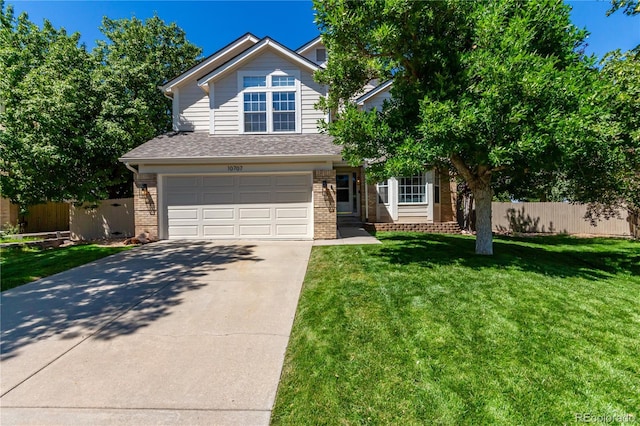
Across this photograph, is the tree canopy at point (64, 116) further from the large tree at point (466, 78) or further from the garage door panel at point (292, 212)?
the large tree at point (466, 78)

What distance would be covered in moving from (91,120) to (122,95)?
68.0 inches

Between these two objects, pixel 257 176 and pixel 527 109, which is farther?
pixel 257 176

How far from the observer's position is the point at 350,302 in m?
4.55

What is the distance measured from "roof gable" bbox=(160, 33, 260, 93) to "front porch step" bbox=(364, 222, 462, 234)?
925 centimetres

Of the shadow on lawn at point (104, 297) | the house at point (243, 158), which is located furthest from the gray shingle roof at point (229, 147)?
the shadow on lawn at point (104, 297)

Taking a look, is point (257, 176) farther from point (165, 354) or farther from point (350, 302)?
point (165, 354)

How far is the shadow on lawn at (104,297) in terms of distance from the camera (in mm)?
3986

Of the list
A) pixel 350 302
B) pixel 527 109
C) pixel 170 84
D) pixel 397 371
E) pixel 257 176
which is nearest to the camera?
pixel 397 371

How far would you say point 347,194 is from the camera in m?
15.6

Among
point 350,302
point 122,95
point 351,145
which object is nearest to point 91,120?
point 122,95

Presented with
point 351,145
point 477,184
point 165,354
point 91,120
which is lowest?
point 165,354

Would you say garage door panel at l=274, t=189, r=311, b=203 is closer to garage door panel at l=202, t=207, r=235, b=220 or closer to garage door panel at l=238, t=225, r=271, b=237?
garage door panel at l=238, t=225, r=271, b=237

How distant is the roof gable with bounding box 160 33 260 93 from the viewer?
476 inches

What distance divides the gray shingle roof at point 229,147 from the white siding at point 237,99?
0.51 meters
